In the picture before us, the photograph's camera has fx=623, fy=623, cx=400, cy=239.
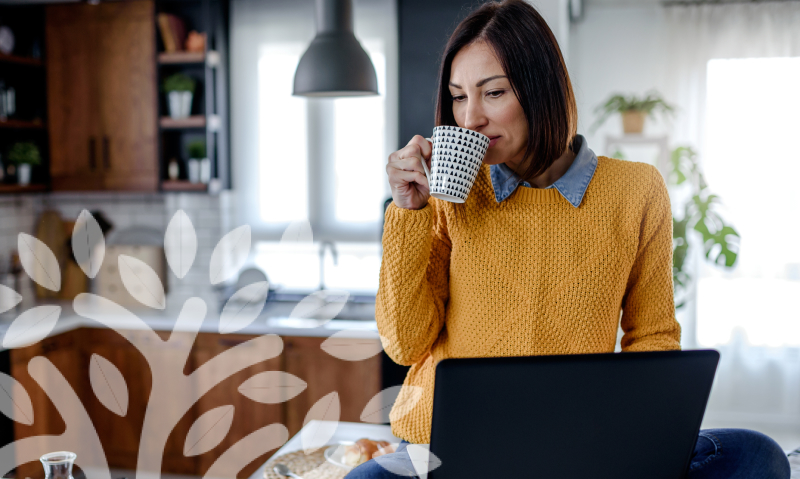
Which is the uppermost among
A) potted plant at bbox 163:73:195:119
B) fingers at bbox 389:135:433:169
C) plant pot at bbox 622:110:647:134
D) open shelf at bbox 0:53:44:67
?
open shelf at bbox 0:53:44:67

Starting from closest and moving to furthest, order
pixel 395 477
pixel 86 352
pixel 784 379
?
pixel 395 477 < pixel 86 352 < pixel 784 379

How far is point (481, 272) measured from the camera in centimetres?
99

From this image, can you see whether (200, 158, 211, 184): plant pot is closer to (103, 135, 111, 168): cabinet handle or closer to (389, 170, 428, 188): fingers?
(103, 135, 111, 168): cabinet handle

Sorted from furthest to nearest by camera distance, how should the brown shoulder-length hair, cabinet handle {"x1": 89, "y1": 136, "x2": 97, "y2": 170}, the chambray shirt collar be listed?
1. cabinet handle {"x1": 89, "y1": 136, "x2": 97, "y2": 170}
2. the chambray shirt collar
3. the brown shoulder-length hair

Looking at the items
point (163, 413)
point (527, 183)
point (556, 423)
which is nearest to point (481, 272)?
point (527, 183)

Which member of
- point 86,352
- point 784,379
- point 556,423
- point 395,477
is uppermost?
point 556,423

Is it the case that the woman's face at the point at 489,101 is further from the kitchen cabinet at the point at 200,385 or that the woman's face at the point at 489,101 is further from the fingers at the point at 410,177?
the kitchen cabinet at the point at 200,385

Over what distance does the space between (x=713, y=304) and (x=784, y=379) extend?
601mm

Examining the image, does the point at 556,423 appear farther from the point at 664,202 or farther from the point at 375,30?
the point at 375,30

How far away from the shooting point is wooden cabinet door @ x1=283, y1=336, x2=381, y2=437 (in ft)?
9.50

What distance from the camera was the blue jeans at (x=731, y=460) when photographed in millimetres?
756

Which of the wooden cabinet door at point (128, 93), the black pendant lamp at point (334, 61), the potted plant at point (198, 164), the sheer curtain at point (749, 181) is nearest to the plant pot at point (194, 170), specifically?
the potted plant at point (198, 164)
